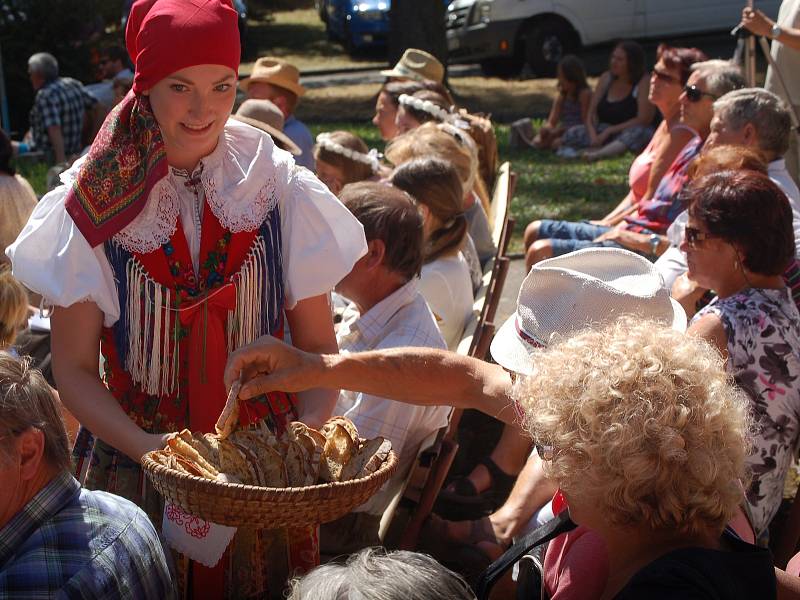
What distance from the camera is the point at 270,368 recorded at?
7.63ft

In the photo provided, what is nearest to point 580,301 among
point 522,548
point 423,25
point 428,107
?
point 522,548

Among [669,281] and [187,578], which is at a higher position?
[187,578]

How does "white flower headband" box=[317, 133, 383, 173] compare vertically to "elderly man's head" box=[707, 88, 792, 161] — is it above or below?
below

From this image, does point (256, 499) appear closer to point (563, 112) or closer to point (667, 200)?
point (667, 200)

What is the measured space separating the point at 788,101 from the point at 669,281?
3250mm

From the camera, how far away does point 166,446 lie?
85.5 inches

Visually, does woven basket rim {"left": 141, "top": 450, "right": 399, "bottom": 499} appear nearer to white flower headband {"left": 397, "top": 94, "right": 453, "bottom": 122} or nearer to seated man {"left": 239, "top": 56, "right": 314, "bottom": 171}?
white flower headband {"left": 397, "top": 94, "right": 453, "bottom": 122}

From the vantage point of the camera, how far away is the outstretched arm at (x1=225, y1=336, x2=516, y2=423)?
7.81 feet

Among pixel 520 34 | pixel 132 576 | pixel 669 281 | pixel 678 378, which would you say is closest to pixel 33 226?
pixel 132 576

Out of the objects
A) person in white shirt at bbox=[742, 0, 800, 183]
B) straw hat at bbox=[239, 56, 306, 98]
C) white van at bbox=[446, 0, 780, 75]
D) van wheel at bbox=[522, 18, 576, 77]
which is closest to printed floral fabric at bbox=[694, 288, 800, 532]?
person in white shirt at bbox=[742, 0, 800, 183]

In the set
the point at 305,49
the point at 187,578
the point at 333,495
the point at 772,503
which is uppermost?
the point at 333,495

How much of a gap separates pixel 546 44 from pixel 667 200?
39.2 feet

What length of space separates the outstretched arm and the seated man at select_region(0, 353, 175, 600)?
0.46 m

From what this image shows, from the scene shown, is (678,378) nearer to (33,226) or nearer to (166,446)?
(166,446)
